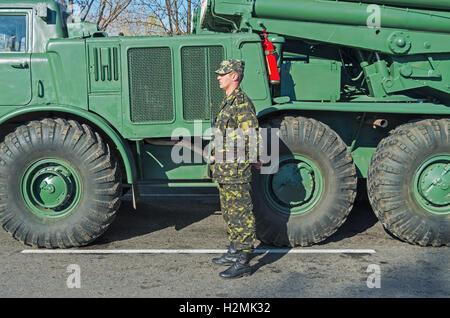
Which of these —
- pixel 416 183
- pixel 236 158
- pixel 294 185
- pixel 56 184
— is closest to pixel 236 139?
pixel 236 158

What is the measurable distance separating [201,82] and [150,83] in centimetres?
53

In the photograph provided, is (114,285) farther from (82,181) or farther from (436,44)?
(436,44)

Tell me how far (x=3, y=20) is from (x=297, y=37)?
317cm

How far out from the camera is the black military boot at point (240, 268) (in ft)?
14.1

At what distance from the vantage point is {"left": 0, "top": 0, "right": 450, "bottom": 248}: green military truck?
16.4 feet

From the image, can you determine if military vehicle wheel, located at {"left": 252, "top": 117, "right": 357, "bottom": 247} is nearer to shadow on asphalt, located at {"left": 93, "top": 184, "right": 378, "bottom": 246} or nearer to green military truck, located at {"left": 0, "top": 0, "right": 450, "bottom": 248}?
green military truck, located at {"left": 0, "top": 0, "right": 450, "bottom": 248}

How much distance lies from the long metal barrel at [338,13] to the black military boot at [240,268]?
8.51 feet

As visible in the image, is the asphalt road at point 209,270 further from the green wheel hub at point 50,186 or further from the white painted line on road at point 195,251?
the green wheel hub at point 50,186

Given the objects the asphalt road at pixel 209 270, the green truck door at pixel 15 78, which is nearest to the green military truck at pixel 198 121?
the green truck door at pixel 15 78

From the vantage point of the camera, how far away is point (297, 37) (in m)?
5.42

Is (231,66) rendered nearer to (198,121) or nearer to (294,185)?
(198,121)

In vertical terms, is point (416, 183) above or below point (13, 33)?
below

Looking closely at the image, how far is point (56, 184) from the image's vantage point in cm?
497
